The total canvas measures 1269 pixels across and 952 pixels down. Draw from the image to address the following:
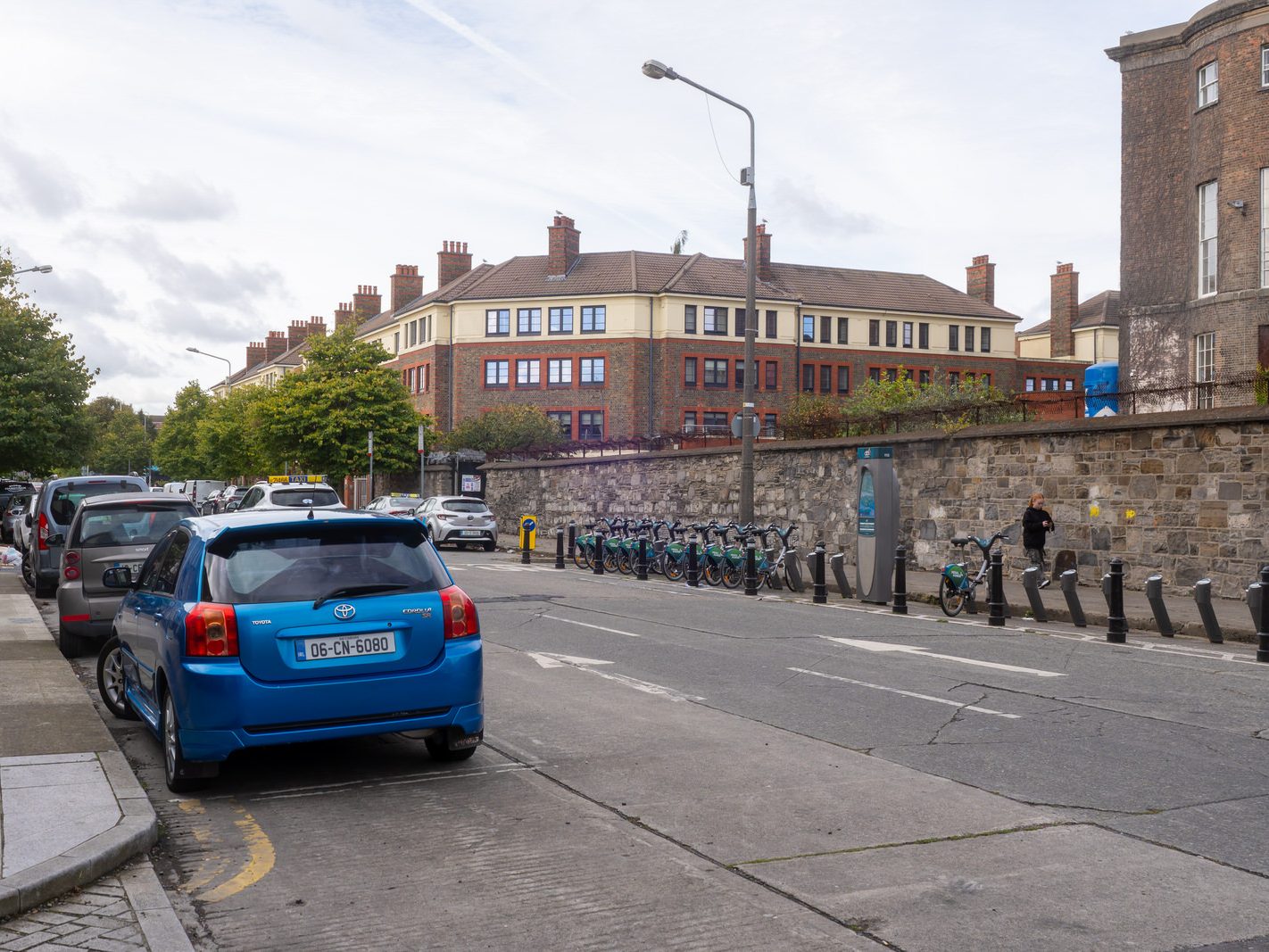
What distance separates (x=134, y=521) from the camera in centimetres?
1303

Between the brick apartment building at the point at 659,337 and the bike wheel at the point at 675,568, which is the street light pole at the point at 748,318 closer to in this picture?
the bike wheel at the point at 675,568

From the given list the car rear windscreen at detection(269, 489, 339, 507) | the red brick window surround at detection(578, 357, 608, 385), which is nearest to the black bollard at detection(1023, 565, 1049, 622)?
the car rear windscreen at detection(269, 489, 339, 507)

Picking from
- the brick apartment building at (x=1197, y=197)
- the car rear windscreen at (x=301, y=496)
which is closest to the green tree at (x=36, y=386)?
the car rear windscreen at (x=301, y=496)

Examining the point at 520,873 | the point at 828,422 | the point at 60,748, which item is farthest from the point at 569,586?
the point at 520,873

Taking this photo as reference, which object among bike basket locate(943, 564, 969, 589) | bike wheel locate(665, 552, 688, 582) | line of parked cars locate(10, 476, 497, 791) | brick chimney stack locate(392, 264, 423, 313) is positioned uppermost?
brick chimney stack locate(392, 264, 423, 313)

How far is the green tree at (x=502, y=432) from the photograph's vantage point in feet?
199

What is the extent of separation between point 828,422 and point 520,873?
77.9 feet

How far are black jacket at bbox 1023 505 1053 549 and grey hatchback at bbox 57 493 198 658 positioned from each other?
1316 cm

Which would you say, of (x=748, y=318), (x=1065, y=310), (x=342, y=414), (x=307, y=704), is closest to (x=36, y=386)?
(x=342, y=414)

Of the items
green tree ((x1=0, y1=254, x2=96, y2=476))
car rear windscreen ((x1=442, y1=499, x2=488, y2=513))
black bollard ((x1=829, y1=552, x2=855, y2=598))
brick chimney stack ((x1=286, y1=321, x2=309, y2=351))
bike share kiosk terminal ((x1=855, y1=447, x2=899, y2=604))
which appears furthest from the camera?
brick chimney stack ((x1=286, y1=321, x2=309, y2=351))

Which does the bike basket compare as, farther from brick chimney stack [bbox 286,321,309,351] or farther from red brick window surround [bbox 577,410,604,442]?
brick chimney stack [bbox 286,321,309,351]

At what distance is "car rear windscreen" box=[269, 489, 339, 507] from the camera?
24.2 m

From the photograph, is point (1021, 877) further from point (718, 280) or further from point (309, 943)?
point (718, 280)

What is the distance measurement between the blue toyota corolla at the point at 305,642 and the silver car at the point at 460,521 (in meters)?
27.6
